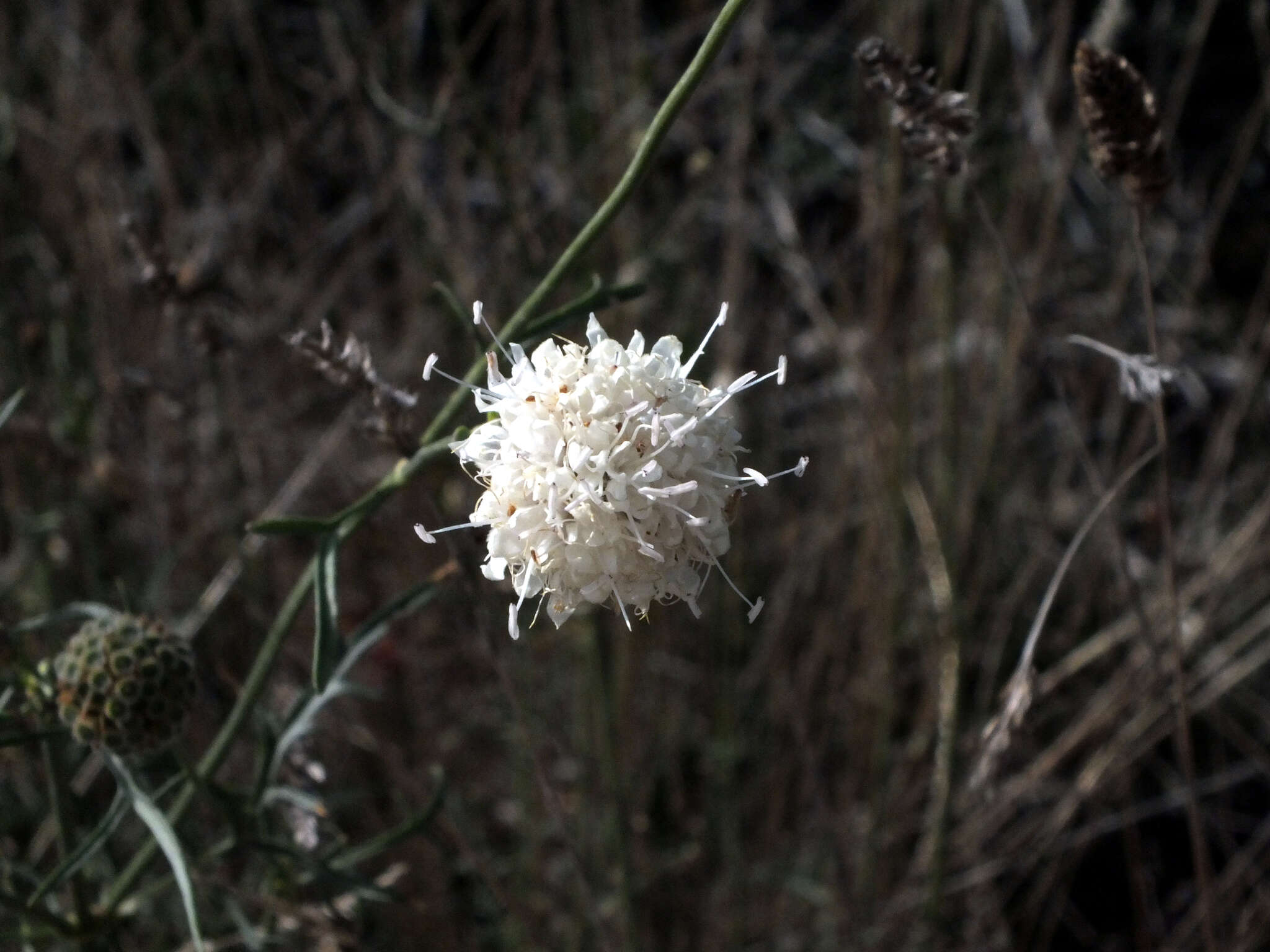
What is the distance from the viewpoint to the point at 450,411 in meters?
1.33

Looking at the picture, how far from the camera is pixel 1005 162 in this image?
11.3 feet

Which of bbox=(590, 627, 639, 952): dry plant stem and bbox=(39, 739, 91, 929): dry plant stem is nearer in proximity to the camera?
bbox=(39, 739, 91, 929): dry plant stem

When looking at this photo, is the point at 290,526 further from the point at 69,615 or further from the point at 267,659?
the point at 69,615

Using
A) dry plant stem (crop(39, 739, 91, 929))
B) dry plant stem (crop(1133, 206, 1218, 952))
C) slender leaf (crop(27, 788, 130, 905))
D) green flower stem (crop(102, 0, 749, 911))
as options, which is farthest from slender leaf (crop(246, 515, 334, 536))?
dry plant stem (crop(1133, 206, 1218, 952))

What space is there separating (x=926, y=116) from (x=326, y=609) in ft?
3.17

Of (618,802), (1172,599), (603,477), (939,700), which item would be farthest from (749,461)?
(603,477)

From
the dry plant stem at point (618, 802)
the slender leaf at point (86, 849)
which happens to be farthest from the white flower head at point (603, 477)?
the dry plant stem at point (618, 802)

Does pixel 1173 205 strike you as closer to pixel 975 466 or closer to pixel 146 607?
pixel 975 466

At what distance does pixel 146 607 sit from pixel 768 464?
71.6 inches

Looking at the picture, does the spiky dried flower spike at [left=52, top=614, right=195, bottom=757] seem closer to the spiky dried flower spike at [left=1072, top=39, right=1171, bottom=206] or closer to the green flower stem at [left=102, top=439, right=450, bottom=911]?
the green flower stem at [left=102, top=439, right=450, bottom=911]

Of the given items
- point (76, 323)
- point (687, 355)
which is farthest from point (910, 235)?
point (76, 323)

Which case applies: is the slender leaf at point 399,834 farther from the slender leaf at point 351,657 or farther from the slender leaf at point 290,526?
the slender leaf at point 290,526

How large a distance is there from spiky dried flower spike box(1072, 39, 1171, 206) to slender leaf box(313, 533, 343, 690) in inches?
42.3

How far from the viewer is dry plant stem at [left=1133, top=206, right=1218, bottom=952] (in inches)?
61.7
